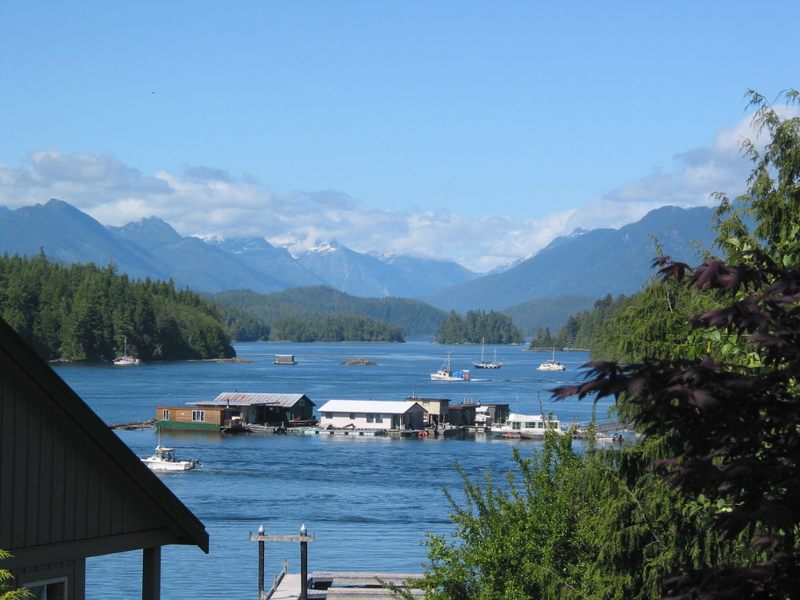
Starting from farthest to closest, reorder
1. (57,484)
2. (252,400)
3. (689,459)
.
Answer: (252,400), (57,484), (689,459)

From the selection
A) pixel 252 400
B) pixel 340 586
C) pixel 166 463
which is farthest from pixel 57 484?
pixel 252 400

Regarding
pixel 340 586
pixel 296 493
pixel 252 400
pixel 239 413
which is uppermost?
pixel 252 400

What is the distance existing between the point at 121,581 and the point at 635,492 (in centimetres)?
2160

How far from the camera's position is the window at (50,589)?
9.16 metres

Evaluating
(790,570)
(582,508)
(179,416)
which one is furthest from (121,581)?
(179,416)

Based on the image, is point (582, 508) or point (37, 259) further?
point (37, 259)

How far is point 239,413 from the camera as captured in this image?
9038 centimetres

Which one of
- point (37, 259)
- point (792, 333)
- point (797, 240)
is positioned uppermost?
point (37, 259)

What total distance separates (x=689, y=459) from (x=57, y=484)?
16.4ft

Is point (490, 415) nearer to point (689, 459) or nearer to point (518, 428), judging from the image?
point (518, 428)

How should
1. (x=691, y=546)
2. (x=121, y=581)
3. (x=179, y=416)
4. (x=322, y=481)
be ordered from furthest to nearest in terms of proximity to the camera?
(x=179, y=416) → (x=322, y=481) → (x=121, y=581) → (x=691, y=546)

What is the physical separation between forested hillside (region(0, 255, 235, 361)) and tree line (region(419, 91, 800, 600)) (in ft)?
523

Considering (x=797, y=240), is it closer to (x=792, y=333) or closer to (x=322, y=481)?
(x=792, y=333)

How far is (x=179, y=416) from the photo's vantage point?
284 ft
